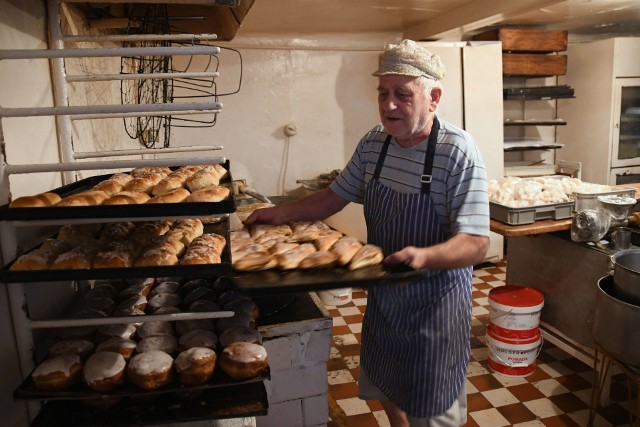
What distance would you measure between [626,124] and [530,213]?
3.42m

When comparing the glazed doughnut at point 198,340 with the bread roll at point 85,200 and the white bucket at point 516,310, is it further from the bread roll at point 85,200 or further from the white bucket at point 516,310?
the white bucket at point 516,310

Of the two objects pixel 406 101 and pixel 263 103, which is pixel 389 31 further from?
pixel 406 101

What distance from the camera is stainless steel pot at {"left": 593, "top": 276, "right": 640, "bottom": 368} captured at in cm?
199

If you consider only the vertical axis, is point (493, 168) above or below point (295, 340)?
above

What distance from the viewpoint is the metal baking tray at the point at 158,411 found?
1181mm

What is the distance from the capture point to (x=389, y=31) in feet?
15.7

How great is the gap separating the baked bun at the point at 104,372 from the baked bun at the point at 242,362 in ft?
0.86

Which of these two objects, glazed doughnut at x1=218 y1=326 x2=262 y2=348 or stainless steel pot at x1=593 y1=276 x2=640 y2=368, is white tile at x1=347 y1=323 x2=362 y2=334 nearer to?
stainless steel pot at x1=593 y1=276 x2=640 y2=368

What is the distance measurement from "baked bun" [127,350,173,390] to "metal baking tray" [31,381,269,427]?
0.08m

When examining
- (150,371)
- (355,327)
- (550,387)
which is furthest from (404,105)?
(355,327)

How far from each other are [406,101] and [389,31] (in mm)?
3466

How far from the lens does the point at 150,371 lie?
1192 millimetres

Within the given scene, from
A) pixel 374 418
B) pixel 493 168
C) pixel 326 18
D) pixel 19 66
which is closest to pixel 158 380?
pixel 19 66

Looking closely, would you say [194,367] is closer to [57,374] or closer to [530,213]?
[57,374]
